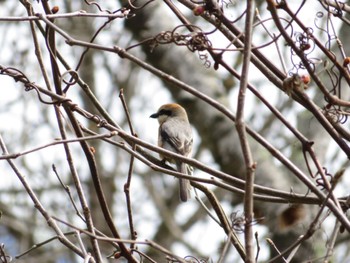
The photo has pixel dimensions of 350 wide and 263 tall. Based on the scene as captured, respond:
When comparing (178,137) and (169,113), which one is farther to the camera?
(169,113)

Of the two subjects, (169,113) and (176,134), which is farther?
(169,113)

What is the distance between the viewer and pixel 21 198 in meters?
11.6

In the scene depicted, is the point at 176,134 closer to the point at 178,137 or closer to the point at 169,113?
the point at 178,137

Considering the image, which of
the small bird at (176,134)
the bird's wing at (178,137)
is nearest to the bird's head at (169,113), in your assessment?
the small bird at (176,134)

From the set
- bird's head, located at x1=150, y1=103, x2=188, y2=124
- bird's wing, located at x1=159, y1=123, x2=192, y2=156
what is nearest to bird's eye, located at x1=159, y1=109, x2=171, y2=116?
bird's head, located at x1=150, y1=103, x2=188, y2=124

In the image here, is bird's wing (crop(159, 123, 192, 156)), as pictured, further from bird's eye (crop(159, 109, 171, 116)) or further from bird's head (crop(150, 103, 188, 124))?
bird's eye (crop(159, 109, 171, 116))

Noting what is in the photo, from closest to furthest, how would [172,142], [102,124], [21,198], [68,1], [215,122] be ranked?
[102,124] < [172,142] < [215,122] < [68,1] < [21,198]

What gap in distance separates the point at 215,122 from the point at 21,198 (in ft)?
17.8

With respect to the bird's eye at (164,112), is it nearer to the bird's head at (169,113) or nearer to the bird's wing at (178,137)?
the bird's head at (169,113)

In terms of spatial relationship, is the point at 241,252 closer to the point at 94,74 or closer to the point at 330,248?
the point at 330,248

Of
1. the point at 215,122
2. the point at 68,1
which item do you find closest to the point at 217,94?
the point at 215,122

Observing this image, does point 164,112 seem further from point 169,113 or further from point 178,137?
point 178,137

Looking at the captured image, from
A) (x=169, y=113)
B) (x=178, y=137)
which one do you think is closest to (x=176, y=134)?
(x=178, y=137)

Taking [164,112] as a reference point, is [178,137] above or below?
below
